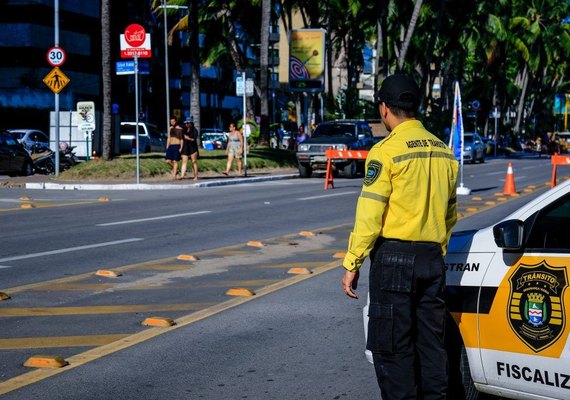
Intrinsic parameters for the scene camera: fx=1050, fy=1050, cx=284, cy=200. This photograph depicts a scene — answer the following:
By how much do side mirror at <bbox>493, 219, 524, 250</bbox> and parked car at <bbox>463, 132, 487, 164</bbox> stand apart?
49.4 m

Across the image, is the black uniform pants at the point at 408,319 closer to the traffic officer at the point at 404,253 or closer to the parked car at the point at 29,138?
the traffic officer at the point at 404,253

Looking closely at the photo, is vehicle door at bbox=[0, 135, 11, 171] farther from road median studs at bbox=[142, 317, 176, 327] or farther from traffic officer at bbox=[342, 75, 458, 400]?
traffic officer at bbox=[342, 75, 458, 400]

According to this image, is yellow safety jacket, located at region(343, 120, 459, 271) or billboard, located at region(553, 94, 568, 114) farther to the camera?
billboard, located at region(553, 94, 568, 114)

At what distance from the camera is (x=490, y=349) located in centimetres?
547

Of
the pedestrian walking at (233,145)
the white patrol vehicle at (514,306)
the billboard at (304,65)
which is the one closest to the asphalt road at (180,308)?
the white patrol vehicle at (514,306)

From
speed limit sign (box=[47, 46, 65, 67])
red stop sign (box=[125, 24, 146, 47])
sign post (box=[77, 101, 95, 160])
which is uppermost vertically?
red stop sign (box=[125, 24, 146, 47])

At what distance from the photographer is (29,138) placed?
1698 inches

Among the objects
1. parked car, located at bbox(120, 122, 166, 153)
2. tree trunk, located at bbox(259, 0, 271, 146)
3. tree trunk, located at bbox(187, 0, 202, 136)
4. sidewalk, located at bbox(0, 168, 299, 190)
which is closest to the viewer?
sidewalk, located at bbox(0, 168, 299, 190)

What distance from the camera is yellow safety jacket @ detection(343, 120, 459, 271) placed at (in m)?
4.99

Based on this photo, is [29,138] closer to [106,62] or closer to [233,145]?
[233,145]

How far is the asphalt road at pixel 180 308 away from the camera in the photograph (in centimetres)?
665

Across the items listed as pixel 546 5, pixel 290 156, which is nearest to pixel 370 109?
pixel 290 156

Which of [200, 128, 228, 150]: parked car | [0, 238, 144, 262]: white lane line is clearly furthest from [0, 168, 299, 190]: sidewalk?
[200, 128, 228, 150]: parked car

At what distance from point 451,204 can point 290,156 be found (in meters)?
36.3
